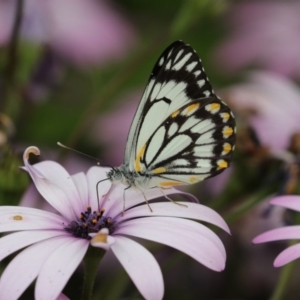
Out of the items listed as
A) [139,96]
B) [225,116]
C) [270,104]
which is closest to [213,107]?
[225,116]

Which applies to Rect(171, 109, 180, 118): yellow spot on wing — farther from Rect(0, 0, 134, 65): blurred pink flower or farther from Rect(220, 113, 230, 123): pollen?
Rect(0, 0, 134, 65): blurred pink flower

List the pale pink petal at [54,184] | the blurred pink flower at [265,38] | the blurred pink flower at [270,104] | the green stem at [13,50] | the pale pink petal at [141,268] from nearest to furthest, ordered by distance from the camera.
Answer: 1. the pale pink petal at [141,268]
2. the pale pink petal at [54,184]
3. the green stem at [13,50]
4. the blurred pink flower at [270,104]
5. the blurred pink flower at [265,38]

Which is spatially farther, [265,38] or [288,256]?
[265,38]

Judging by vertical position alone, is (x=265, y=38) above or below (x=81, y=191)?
above

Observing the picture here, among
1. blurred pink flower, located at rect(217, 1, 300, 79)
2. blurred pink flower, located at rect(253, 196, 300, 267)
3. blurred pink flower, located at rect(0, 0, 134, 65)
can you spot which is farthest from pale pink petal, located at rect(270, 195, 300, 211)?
blurred pink flower, located at rect(217, 1, 300, 79)

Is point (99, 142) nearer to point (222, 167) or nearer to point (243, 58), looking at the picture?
point (243, 58)

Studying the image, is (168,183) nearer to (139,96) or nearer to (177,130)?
(177,130)

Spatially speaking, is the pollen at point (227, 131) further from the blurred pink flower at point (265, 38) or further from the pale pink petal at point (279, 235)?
the blurred pink flower at point (265, 38)

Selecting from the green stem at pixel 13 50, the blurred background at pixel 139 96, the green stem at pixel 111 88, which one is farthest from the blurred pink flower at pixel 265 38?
the green stem at pixel 13 50
